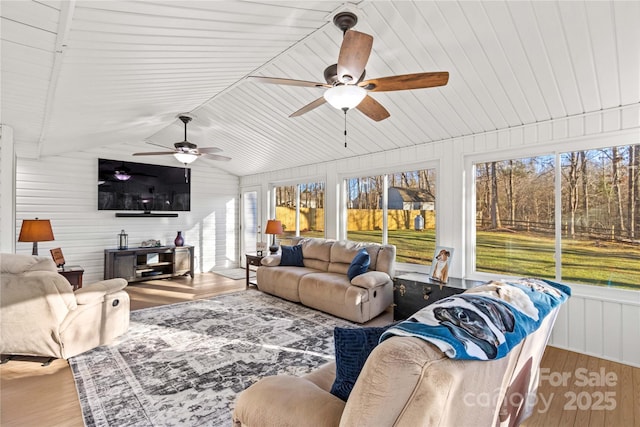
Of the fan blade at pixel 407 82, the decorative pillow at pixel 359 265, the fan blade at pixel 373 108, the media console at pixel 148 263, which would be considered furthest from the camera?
the media console at pixel 148 263

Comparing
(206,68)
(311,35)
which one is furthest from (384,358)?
(206,68)

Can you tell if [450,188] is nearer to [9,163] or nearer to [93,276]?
[9,163]

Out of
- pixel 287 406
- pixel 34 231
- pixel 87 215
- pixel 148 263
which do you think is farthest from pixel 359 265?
pixel 87 215

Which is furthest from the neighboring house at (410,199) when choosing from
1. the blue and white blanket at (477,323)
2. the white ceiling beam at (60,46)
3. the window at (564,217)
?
the white ceiling beam at (60,46)

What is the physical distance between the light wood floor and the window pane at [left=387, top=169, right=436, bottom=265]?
74.8 inches

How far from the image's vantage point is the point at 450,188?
13.9ft

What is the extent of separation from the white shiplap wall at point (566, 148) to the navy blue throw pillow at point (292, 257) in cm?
212

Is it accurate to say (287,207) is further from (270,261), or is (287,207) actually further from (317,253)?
(317,253)

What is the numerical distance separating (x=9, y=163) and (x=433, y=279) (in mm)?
5026

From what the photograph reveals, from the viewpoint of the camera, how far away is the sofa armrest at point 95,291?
3064 mm

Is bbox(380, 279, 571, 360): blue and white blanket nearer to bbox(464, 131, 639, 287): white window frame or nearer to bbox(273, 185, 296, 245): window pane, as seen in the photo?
bbox(464, 131, 639, 287): white window frame

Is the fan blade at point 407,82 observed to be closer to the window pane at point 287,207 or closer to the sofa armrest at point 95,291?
the sofa armrest at point 95,291

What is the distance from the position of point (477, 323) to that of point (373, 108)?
7.31 feet

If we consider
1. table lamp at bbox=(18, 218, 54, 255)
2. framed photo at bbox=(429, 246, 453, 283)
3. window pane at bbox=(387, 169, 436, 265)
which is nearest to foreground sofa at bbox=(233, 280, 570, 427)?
framed photo at bbox=(429, 246, 453, 283)
